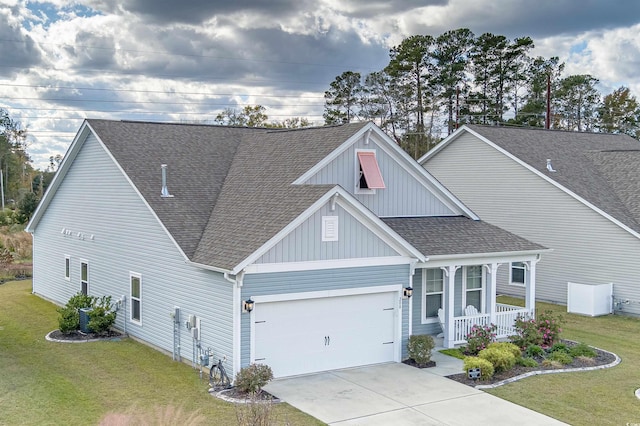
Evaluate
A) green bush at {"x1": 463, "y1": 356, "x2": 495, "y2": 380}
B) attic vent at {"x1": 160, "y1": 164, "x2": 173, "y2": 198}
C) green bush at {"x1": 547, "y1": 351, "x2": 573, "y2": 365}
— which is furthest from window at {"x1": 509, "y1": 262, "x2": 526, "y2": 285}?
attic vent at {"x1": 160, "y1": 164, "x2": 173, "y2": 198}

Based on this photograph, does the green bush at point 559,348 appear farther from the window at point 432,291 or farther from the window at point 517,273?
the window at point 517,273

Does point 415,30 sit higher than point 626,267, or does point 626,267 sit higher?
point 415,30

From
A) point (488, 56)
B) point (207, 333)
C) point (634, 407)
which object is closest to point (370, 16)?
point (207, 333)

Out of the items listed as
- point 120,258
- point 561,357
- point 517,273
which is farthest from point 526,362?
point 120,258

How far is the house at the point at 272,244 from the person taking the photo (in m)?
14.9

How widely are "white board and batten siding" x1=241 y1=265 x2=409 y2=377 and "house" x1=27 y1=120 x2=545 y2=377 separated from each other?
3 cm

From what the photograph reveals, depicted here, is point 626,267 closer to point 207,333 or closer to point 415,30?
point 207,333

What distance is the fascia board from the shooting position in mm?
14180

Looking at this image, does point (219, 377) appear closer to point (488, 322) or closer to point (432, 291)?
point (432, 291)

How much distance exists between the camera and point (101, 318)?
62.1ft

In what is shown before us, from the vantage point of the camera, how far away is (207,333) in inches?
606

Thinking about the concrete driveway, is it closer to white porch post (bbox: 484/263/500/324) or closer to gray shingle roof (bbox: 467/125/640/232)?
white porch post (bbox: 484/263/500/324)

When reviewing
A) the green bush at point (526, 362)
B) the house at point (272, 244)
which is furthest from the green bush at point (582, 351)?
the house at point (272, 244)

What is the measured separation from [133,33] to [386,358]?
20.5 metres
